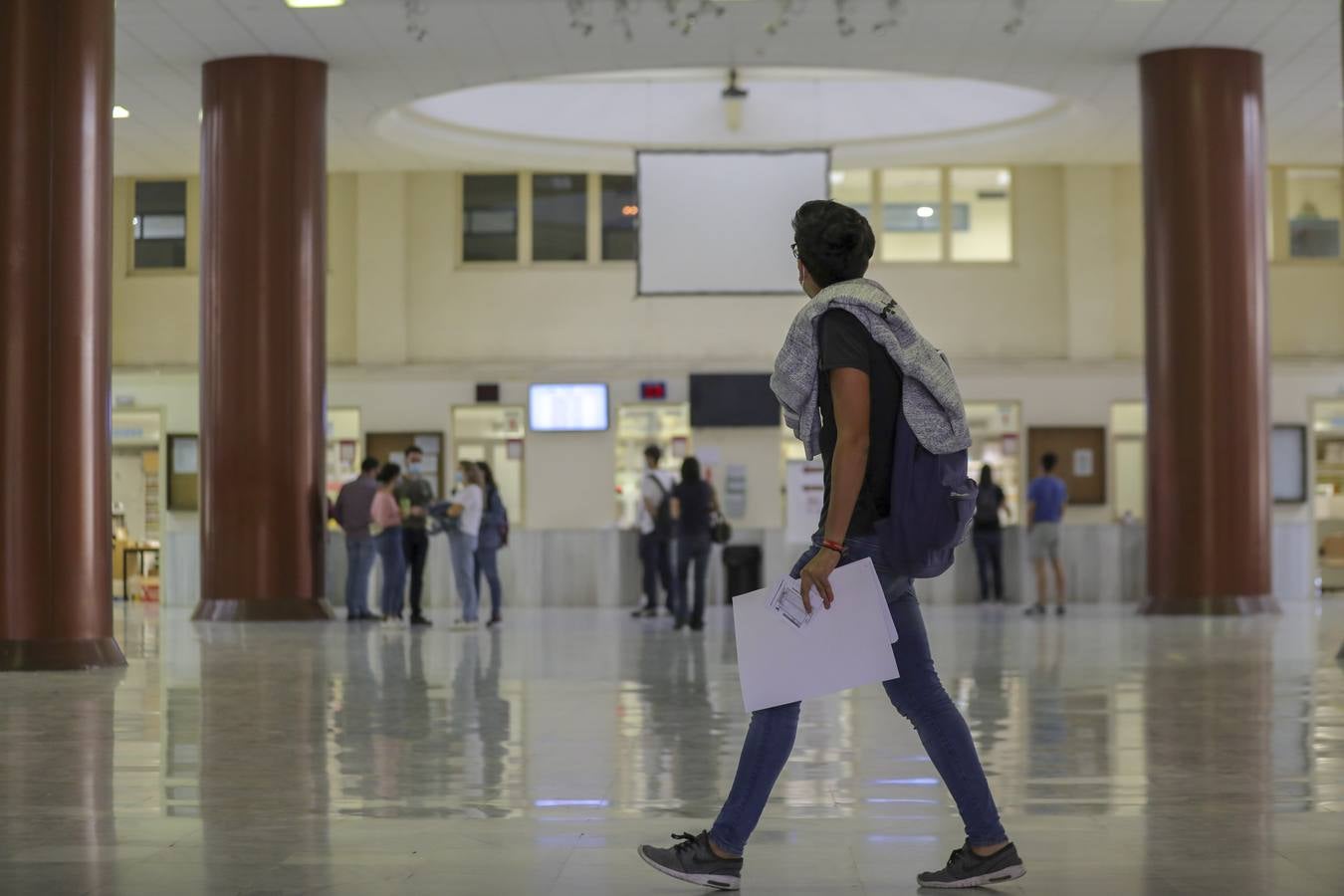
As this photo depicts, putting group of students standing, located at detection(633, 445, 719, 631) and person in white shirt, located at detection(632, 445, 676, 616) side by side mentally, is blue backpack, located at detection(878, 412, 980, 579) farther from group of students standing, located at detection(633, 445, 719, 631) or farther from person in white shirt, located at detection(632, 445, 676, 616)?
person in white shirt, located at detection(632, 445, 676, 616)

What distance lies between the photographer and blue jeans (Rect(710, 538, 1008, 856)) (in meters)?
3.98

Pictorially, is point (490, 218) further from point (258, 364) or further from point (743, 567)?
point (258, 364)

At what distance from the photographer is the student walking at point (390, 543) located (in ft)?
55.4

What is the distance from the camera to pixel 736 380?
2362 centimetres

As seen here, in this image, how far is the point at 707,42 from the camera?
17531 mm

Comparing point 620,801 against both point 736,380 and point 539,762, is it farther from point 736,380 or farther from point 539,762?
point 736,380

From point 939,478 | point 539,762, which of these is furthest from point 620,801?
point 939,478

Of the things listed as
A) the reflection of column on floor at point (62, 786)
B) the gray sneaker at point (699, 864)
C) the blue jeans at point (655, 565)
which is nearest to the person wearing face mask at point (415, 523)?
the blue jeans at point (655, 565)

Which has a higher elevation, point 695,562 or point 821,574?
point 821,574

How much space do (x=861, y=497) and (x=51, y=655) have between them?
24.7ft

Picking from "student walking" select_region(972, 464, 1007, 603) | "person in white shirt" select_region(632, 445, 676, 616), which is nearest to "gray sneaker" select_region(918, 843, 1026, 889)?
"person in white shirt" select_region(632, 445, 676, 616)

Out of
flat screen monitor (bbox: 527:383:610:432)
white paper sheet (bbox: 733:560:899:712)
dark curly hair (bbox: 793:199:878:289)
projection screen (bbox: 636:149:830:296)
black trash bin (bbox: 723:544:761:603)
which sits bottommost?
black trash bin (bbox: 723:544:761:603)

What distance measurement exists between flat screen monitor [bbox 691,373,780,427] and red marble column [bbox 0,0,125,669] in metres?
13.3

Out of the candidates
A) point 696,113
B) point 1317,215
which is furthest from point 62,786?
point 1317,215
